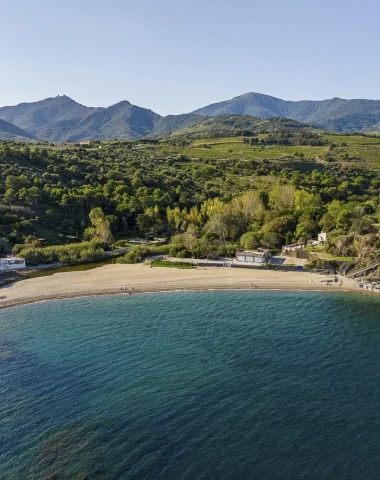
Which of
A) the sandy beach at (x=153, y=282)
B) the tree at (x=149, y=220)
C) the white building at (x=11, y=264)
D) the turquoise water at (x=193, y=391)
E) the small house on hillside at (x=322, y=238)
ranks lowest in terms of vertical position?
the turquoise water at (x=193, y=391)

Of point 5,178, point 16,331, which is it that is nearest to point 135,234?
point 5,178

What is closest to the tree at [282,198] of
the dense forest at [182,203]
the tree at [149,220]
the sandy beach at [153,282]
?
the dense forest at [182,203]

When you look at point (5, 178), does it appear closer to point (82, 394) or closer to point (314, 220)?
point (314, 220)

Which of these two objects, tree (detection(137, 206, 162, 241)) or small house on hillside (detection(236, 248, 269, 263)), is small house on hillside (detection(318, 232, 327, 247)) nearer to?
small house on hillside (detection(236, 248, 269, 263))

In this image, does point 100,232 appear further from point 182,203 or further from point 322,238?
point 322,238

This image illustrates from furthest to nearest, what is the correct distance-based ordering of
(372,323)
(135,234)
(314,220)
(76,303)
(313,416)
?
(135,234)
(314,220)
(76,303)
(372,323)
(313,416)

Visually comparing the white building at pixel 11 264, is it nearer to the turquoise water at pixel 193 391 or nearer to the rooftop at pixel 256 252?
the turquoise water at pixel 193 391

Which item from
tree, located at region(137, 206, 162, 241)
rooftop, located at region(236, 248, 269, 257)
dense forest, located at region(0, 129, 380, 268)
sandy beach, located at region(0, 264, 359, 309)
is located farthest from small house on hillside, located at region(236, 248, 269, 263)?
tree, located at region(137, 206, 162, 241)
